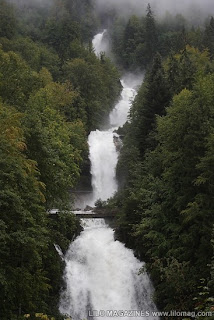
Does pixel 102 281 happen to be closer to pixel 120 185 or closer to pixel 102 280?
pixel 102 280

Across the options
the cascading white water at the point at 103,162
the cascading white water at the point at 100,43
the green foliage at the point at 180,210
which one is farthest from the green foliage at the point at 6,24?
the green foliage at the point at 180,210

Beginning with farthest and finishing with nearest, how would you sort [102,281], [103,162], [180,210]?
1. [103,162]
2. [102,281]
3. [180,210]

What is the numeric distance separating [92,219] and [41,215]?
1229 centimetres

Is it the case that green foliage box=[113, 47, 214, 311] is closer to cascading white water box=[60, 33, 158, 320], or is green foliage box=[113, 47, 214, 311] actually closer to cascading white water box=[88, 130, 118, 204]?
cascading white water box=[60, 33, 158, 320]

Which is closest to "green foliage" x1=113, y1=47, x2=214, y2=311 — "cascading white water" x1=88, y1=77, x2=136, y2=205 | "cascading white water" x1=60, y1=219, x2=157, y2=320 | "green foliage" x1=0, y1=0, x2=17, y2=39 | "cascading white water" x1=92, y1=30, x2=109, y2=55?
"cascading white water" x1=60, y1=219, x2=157, y2=320

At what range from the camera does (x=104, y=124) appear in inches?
2146

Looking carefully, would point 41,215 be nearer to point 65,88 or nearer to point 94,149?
point 94,149

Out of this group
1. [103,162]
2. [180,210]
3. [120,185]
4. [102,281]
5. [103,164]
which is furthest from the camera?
[103,162]

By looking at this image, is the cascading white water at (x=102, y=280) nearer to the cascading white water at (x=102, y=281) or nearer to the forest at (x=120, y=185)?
the cascading white water at (x=102, y=281)

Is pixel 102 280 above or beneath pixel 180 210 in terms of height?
beneath

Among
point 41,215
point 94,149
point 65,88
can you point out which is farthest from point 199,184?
point 65,88

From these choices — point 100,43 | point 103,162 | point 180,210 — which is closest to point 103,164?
point 103,162

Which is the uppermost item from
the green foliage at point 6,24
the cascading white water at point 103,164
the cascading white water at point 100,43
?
the cascading white water at point 100,43

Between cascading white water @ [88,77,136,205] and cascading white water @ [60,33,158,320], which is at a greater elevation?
cascading white water @ [88,77,136,205]
